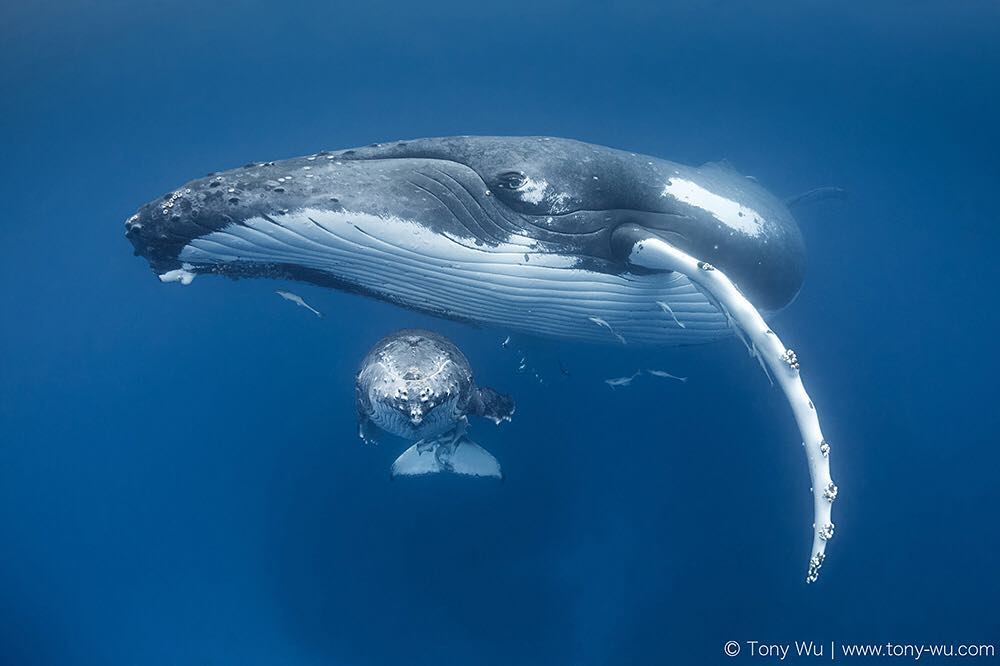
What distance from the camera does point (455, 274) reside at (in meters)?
6.55

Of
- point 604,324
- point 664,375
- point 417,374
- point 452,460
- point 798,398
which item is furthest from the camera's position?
point 664,375

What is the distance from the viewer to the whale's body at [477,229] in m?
5.84

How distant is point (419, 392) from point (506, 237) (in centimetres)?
175

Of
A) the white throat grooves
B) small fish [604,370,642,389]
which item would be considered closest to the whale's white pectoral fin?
small fish [604,370,642,389]

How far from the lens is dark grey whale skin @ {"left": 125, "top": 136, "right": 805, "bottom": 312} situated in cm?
579

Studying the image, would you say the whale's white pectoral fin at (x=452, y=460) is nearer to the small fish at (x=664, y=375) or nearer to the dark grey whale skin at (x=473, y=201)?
the dark grey whale skin at (x=473, y=201)

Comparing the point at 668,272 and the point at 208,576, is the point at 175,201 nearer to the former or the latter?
the point at 668,272

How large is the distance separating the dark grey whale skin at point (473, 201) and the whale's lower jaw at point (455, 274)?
2.9 inches

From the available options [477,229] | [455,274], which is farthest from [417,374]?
[477,229]

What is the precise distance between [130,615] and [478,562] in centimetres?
643

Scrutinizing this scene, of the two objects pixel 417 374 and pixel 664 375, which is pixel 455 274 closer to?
pixel 417 374

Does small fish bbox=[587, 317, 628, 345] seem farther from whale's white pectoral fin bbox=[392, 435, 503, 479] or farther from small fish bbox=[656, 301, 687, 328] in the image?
whale's white pectoral fin bbox=[392, 435, 503, 479]

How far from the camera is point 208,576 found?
11.6 m

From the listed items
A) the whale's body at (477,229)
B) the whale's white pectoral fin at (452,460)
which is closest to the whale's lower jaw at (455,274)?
the whale's body at (477,229)
